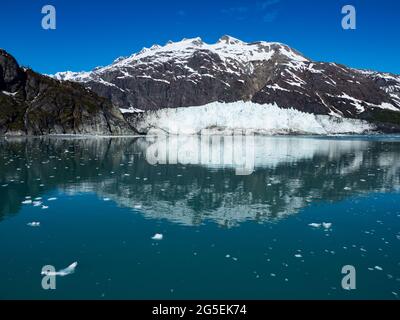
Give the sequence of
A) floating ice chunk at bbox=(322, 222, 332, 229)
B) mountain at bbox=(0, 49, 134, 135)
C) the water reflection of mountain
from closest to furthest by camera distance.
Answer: floating ice chunk at bbox=(322, 222, 332, 229) → the water reflection of mountain → mountain at bbox=(0, 49, 134, 135)

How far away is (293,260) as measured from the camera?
12.7 meters

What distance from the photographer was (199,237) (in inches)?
592

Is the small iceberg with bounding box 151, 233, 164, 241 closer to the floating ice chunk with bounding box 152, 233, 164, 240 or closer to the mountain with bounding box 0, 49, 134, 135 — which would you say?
the floating ice chunk with bounding box 152, 233, 164, 240

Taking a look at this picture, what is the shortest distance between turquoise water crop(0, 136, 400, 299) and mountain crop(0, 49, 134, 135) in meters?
102

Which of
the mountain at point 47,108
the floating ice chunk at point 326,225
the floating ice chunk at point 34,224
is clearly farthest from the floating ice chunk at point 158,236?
the mountain at point 47,108

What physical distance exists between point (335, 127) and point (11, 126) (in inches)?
4844

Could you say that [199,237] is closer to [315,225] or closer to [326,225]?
[315,225]

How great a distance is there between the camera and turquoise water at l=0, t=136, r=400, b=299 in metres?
10.8

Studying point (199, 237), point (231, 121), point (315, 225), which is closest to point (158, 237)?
point (199, 237)

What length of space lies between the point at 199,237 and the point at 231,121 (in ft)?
466

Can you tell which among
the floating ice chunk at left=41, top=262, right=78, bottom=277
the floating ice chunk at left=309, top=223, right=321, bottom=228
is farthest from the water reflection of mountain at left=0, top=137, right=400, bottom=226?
the floating ice chunk at left=41, top=262, right=78, bottom=277

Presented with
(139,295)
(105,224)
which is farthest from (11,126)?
(139,295)
